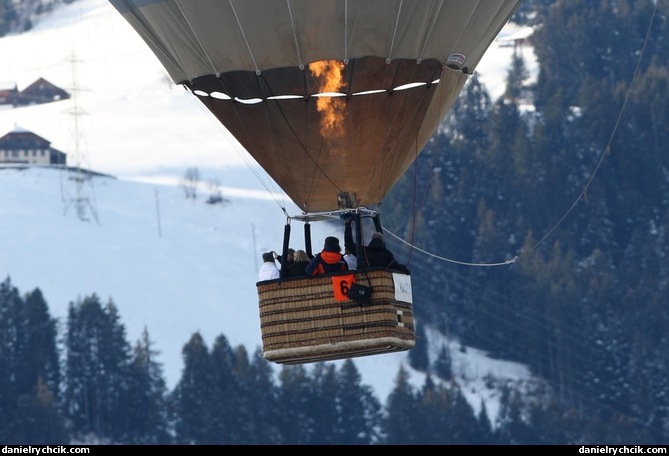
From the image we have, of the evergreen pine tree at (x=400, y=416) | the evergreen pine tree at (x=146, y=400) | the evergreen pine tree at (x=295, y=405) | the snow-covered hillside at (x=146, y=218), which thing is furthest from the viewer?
the snow-covered hillside at (x=146, y=218)

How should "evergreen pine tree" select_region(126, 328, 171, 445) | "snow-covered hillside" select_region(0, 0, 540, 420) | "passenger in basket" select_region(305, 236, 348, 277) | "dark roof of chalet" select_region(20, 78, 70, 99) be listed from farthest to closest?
"dark roof of chalet" select_region(20, 78, 70, 99), "snow-covered hillside" select_region(0, 0, 540, 420), "evergreen pine tree" select_region(126, 328, 171, 445), "passenger in basket" select_region(305, 236, 348, 277)

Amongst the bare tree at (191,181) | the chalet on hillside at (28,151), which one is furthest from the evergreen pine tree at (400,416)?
the chalet on hillside at (28,151)

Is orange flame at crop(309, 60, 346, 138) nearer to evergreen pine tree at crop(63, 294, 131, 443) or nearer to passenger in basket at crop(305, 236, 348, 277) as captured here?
passenger in basket at crop(305, 236, 348, 277)

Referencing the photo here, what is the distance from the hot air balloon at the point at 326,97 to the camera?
1453 centimetres

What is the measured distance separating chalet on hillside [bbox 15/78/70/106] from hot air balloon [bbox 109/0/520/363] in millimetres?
74364

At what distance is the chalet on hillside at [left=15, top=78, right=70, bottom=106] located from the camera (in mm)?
89312

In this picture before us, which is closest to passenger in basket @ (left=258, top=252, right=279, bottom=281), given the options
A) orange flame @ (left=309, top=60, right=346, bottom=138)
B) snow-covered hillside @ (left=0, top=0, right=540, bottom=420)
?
orange flame @ (left=309, top=60, right=346, bottom=138)

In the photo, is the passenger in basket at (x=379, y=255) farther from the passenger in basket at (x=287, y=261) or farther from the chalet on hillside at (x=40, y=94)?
the chalet on hillside at (x=40, y=94)

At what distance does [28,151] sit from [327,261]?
2529 inches

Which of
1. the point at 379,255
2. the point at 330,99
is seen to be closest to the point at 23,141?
the point at 330,99

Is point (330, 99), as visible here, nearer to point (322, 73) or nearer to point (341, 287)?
point (322, 73)

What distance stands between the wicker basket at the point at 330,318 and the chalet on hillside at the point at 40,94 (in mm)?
75381

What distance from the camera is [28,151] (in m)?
77.8

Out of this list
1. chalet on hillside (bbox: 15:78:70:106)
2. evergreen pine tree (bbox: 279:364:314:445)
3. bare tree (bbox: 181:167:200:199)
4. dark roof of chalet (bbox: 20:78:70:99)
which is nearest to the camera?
evergreen pine tree (bbox: 279:364:314:445)
